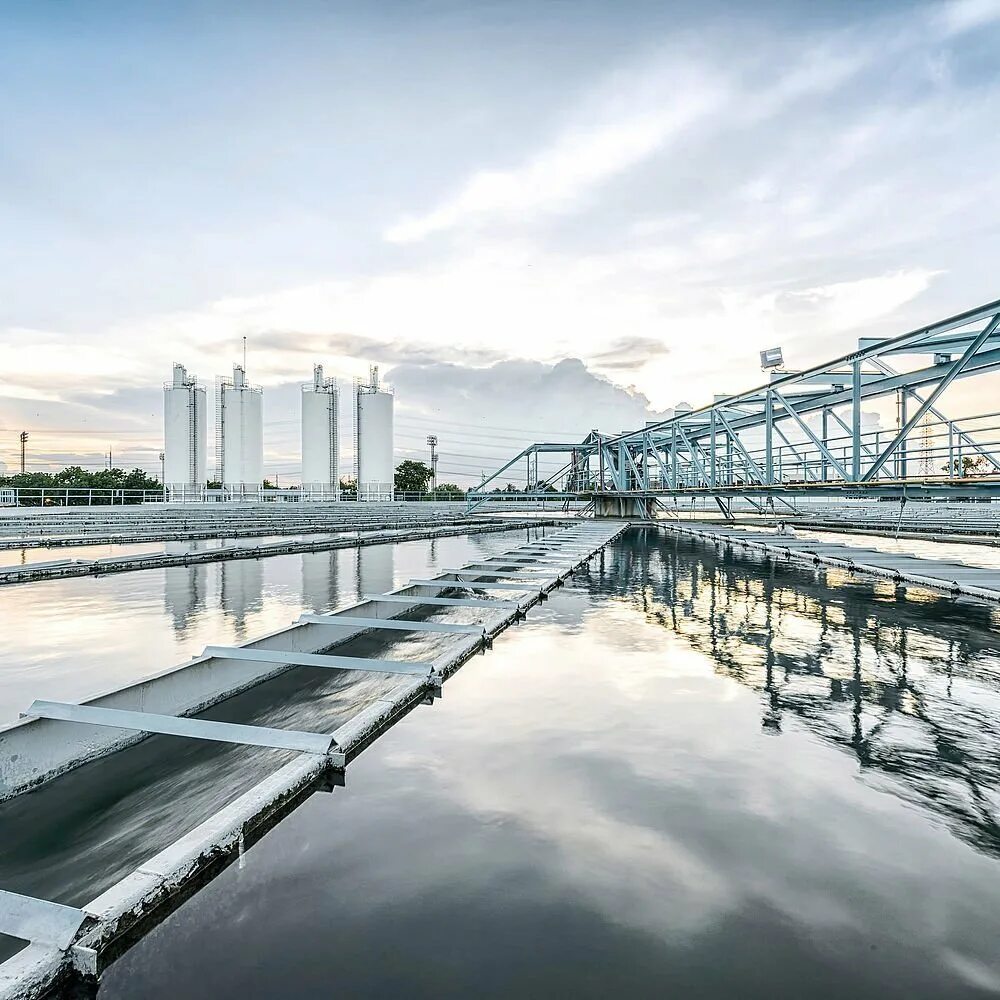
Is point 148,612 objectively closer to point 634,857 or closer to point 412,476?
point 634,857

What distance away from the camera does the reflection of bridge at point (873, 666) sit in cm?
361

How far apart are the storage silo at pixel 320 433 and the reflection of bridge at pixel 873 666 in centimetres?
4361

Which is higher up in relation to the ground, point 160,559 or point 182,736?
point 160,559

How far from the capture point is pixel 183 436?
2012 inches

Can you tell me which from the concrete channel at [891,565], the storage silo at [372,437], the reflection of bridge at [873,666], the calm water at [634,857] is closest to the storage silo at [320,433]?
the storage silo at [372,437]

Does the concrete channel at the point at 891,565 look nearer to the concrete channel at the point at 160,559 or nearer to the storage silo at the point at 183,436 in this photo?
the concrete channel at the point at 160,559

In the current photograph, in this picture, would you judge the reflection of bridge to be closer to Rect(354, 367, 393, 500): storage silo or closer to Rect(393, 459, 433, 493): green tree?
Rect(354, 367, 393, 500): storage silo

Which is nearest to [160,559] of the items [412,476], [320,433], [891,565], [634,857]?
[634,857]

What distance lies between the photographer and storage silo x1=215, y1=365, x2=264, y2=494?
171 feet

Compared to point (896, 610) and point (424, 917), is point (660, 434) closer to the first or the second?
point (896, 610)

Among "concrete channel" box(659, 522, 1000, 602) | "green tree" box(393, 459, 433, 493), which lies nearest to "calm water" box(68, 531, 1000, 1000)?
"concrete channel" box(659, 522, 1000, 602)

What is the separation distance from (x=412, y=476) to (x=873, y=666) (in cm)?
9524

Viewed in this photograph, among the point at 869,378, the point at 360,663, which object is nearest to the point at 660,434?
the point at 869,378

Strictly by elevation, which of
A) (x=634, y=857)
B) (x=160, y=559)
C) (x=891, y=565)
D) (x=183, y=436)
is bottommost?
(x=634, y=857)
